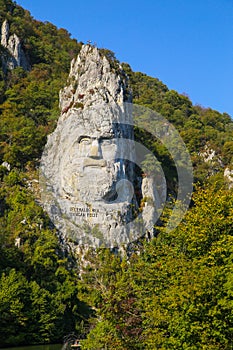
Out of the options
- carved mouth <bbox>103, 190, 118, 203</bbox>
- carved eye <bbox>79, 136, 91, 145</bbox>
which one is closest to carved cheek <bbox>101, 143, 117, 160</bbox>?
carved eye <bbox>79, 136, 91, 145</bbox>

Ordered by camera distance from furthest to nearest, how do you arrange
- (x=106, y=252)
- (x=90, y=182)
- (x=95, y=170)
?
(x=95, y=170) → (x=90, y=182) → (x=106, y=252)

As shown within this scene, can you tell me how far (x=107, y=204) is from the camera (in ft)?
128

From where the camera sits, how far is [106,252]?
36.3 meters

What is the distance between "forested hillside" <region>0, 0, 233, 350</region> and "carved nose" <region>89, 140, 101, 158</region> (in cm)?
518

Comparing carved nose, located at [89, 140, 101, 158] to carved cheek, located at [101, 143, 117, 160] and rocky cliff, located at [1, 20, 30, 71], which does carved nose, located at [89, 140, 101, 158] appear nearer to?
carved cheek, located at [101, 143, 117, 160]

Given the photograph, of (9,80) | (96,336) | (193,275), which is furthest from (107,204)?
(193,275)

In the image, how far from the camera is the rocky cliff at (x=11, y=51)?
2078 inches

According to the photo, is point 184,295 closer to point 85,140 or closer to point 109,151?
point 109,151

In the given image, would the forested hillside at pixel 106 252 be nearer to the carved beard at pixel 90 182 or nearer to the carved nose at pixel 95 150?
the carved beard at pixel 90 182

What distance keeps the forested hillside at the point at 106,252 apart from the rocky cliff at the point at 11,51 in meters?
0.59

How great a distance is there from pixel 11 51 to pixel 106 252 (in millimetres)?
28173

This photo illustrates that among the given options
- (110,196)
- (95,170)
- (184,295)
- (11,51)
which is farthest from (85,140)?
(184,295)

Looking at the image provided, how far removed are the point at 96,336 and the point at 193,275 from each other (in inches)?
226

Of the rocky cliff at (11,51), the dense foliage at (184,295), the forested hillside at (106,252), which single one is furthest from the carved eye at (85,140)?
the dense foliage at (184,295)
